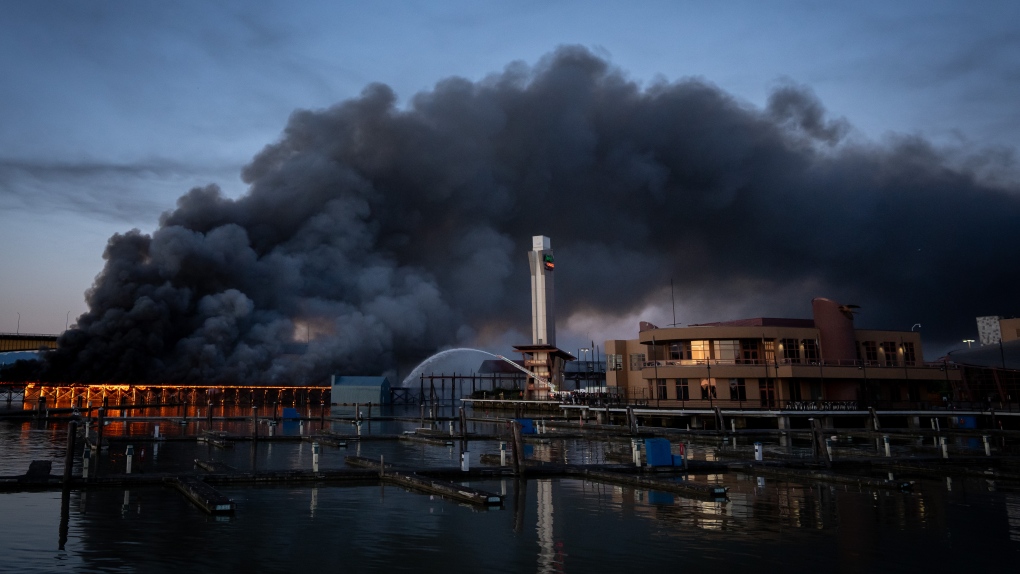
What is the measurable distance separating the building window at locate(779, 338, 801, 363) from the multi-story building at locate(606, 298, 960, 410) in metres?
0.11

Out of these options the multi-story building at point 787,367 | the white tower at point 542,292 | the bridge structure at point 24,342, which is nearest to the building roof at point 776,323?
the multi-story building at point 787,367

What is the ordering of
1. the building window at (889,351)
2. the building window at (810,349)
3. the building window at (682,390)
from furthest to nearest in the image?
the building window at (889,351)
the building window at (810,349)
the building window at (682,390)

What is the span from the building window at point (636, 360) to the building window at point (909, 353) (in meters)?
30.6

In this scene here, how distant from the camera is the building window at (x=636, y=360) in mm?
91938

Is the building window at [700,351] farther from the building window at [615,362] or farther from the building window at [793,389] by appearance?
the building window at [615,362]

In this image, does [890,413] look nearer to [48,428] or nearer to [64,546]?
[64,546]

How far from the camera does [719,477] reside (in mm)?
32062

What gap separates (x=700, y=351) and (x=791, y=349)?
997 centimetres

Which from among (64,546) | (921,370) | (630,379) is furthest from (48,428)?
(921,370)

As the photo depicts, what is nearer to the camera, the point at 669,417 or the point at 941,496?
the point at 941,496

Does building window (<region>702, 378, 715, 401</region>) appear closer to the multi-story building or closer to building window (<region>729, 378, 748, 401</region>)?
the multi-story building

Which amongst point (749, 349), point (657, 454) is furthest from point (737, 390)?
point (657, 454)

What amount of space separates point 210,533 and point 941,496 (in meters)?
25.4

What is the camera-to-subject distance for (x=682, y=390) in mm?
75062
